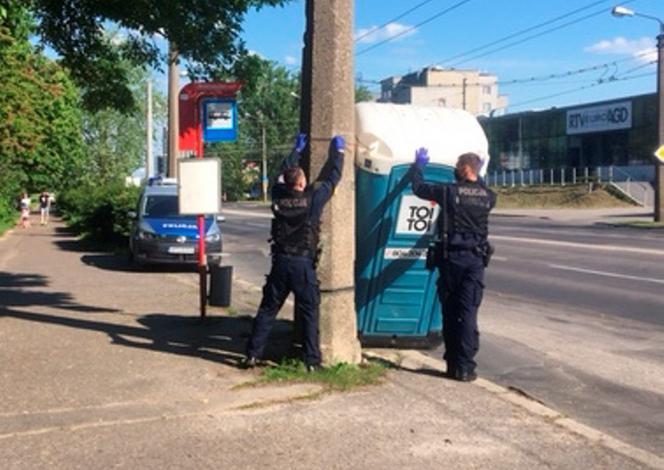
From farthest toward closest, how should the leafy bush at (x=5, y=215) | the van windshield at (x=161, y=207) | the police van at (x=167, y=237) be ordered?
the leafy bush at (x=5, y=215) < the van windshield at (x=161, y=207) < the police van at (x=167, y=237)

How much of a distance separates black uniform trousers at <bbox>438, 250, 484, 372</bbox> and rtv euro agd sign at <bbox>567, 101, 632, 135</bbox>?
57225 mm

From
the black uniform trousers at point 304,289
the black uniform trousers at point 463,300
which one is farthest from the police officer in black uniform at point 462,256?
the black uniform trousers at point 304,289

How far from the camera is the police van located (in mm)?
16828

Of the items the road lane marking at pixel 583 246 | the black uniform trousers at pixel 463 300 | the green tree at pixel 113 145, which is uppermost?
the green tree at pixel 113 145

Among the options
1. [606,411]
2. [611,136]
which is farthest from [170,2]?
[611,136]

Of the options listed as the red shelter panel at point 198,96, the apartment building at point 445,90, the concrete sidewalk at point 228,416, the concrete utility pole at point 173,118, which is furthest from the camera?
the apartment building at point 445,90

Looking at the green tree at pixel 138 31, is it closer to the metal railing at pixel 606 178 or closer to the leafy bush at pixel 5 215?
the leafy bush at pixel 5 215

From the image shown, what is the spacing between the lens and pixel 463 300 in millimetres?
6730

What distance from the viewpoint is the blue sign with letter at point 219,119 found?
1080 centimetres

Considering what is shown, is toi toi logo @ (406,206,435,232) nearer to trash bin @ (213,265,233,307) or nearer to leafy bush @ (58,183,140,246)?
trash bin @ (213,265,233,307)

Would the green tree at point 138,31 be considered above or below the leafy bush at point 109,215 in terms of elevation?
above

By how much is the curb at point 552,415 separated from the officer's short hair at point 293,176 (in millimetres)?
1813

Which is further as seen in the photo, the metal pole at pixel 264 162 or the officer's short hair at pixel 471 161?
the metal pole at pixel 264 162

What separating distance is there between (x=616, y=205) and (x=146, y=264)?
4065 centimetres
